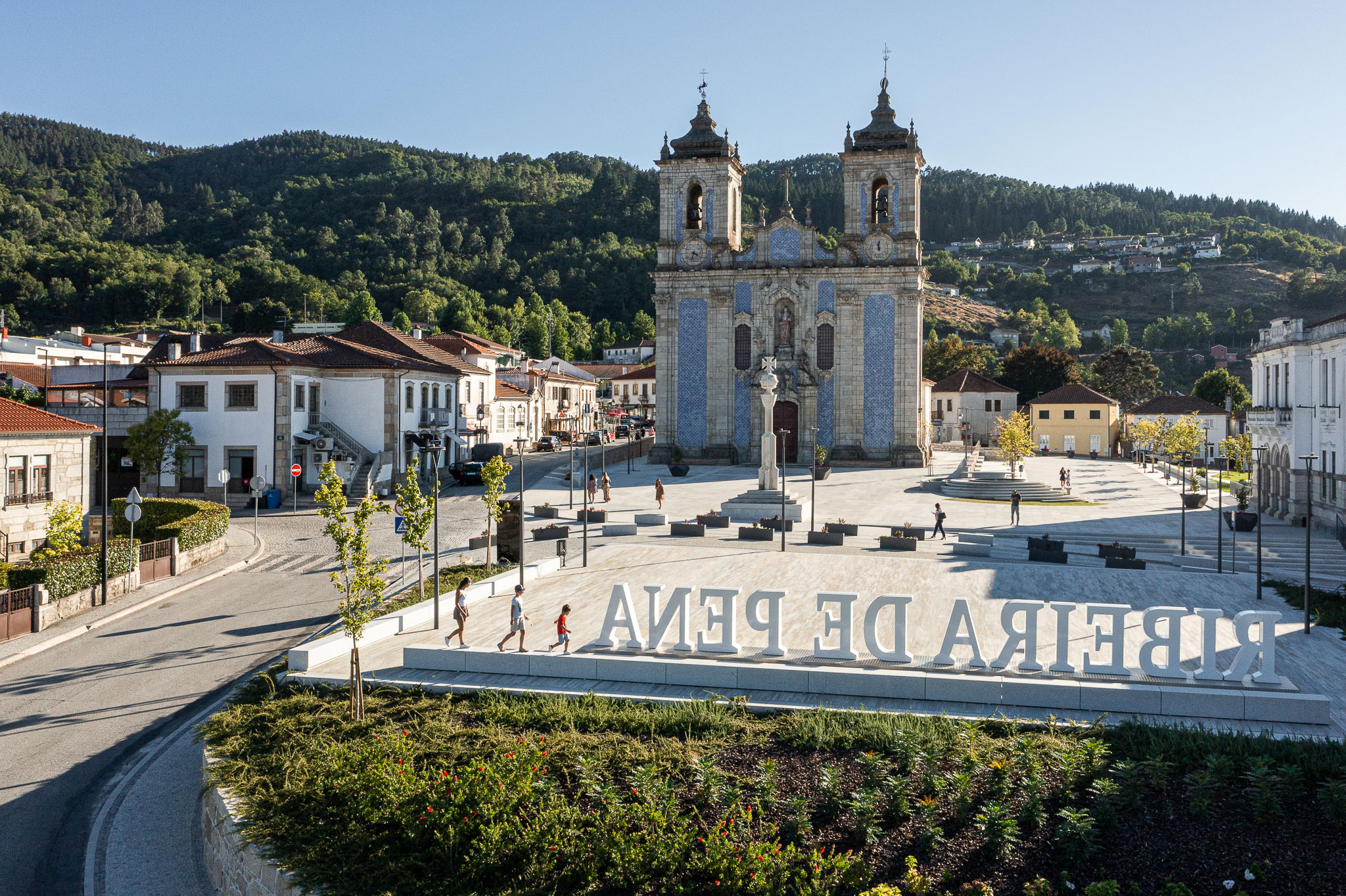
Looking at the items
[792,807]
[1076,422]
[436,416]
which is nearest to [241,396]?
[436,416]

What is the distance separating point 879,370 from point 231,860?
2312 inches

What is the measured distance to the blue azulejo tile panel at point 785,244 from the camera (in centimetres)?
6738

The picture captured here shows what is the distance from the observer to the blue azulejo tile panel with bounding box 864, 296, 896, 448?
215 ft

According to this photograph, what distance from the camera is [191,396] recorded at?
4522 cm

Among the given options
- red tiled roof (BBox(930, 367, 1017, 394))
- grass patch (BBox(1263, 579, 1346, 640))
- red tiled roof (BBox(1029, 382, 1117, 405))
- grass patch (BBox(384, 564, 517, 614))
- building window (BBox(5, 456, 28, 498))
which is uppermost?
red tiled roof (BBox(930, 367, 1017, 394))

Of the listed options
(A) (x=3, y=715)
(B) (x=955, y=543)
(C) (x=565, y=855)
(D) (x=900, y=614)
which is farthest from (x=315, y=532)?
(C) (x=565, y=855)

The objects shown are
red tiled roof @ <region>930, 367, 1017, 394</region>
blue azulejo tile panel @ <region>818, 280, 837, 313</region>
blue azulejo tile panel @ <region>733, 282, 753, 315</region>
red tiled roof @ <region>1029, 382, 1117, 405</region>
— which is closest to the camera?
blue azulejo tile panel @ <region>818, 280, 837, 313</region>

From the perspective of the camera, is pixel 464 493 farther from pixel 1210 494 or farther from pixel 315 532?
pixel 1210 494

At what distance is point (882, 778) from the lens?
38.8 feet

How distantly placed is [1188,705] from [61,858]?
16.2 metres

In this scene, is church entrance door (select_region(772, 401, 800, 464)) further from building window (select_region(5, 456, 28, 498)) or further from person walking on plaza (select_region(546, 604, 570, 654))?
person walking on plaza (select_region(546, 604, 570, 654))

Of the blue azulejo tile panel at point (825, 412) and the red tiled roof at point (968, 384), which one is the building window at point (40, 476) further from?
the red tiled roof at point (968, 384)

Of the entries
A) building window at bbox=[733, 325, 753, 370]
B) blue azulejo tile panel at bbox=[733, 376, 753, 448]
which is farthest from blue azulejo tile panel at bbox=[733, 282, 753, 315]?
blue azulejo tile panel at bbox=[733, 376, 753, 448]

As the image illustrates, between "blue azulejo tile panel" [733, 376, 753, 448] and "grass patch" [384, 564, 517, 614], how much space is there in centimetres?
4066
